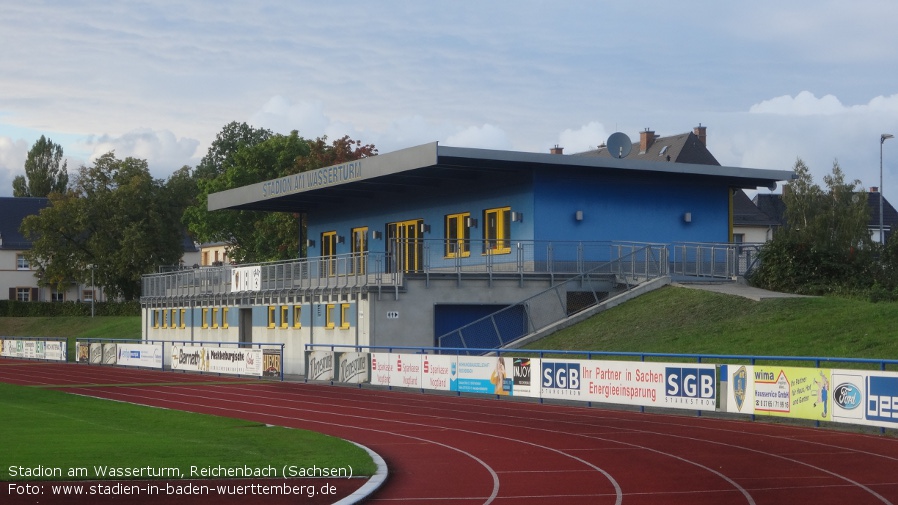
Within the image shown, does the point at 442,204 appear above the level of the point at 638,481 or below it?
above

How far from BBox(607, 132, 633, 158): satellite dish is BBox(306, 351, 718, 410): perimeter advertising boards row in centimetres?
1648

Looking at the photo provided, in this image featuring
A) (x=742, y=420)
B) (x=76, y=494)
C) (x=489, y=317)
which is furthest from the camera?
(x=489, y=317)

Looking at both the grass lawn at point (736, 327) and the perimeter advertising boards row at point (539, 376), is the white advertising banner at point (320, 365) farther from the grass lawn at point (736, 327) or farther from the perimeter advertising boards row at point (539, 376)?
the grass lawn at point (736, 327)

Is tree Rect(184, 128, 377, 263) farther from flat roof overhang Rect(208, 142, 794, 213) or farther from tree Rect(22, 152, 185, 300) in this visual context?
flat roof overhang Rect(208, 142, 794, 213)

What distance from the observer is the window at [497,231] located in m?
44.7

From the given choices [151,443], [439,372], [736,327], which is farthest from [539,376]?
[151,443]

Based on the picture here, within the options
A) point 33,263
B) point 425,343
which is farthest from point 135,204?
point 425,343

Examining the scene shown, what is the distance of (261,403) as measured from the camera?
30.7m

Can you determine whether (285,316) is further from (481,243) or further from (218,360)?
(481,243)

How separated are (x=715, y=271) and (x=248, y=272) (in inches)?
837

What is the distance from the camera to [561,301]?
42.4 meters

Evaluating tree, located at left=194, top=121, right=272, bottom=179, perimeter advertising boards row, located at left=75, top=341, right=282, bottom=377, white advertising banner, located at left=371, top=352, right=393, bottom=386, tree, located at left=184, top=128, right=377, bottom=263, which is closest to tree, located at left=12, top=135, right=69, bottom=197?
tree, located at left=194, top=121, right=272, bottom=179

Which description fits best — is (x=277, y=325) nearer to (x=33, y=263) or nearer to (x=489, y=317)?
(x=489, y=317)

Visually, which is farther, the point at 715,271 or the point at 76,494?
the point at 715,271
